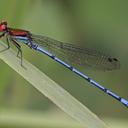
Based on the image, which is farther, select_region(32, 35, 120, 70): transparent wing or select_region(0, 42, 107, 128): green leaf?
select_region(32, 35, 120, 70): transparent wing

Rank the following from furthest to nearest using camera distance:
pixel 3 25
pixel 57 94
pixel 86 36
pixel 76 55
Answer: pixel 86 36
pixel 76 55
pixel 3 25
pixel 57 94

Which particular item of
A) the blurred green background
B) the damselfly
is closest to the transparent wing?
the damselfly

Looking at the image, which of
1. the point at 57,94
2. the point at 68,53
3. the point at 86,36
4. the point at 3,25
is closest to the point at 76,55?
the point at 68,53

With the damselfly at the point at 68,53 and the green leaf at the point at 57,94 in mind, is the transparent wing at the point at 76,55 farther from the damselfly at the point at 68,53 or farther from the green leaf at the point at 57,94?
the green leaf at the point at 57,94

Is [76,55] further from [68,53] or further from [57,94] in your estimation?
[57,94]

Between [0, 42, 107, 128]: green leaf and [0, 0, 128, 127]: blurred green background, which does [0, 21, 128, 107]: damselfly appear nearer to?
[0, 0, 128, 127]: blurred green background

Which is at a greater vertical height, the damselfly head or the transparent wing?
the transparent wing

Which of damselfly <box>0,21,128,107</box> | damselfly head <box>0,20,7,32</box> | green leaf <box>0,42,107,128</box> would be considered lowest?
green leaf <box>0,42,107,128</box>
